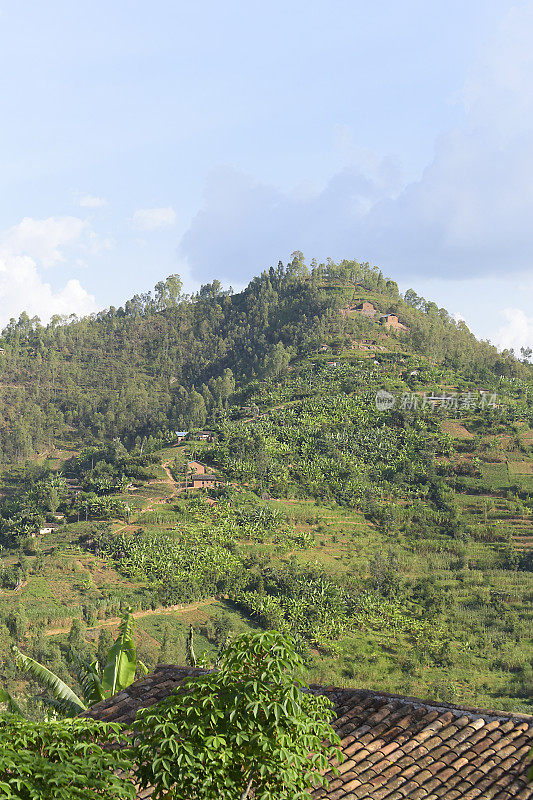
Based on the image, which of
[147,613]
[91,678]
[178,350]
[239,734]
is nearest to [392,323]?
[178,350]

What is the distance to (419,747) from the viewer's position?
507cm

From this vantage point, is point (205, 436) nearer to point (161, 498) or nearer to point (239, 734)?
point (161, 498)

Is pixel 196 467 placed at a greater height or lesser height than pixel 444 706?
lesser

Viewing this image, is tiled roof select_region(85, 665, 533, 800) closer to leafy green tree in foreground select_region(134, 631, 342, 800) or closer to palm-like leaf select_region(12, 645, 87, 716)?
palm-like leaf select_region(12, 645, 87, 716)

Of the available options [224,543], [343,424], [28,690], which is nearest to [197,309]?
[343,424]

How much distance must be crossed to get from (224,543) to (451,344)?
36.9m

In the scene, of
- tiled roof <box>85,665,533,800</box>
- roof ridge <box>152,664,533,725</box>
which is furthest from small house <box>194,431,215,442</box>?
tiled roof <box>85,665,533,800</box>

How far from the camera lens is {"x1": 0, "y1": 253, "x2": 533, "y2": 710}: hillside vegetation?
1092 inches

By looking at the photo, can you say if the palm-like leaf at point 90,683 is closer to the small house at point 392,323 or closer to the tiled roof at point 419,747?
the tiled roof at point 419,747

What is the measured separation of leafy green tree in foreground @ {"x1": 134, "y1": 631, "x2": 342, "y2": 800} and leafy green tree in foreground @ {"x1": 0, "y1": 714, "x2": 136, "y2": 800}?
0.60 ft

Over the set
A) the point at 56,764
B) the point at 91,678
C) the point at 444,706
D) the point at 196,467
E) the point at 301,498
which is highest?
the point at 56,764

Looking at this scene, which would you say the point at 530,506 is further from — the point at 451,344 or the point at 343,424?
the point at 451,344

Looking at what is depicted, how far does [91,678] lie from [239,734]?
430 centimetres

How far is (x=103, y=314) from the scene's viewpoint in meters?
89.0
